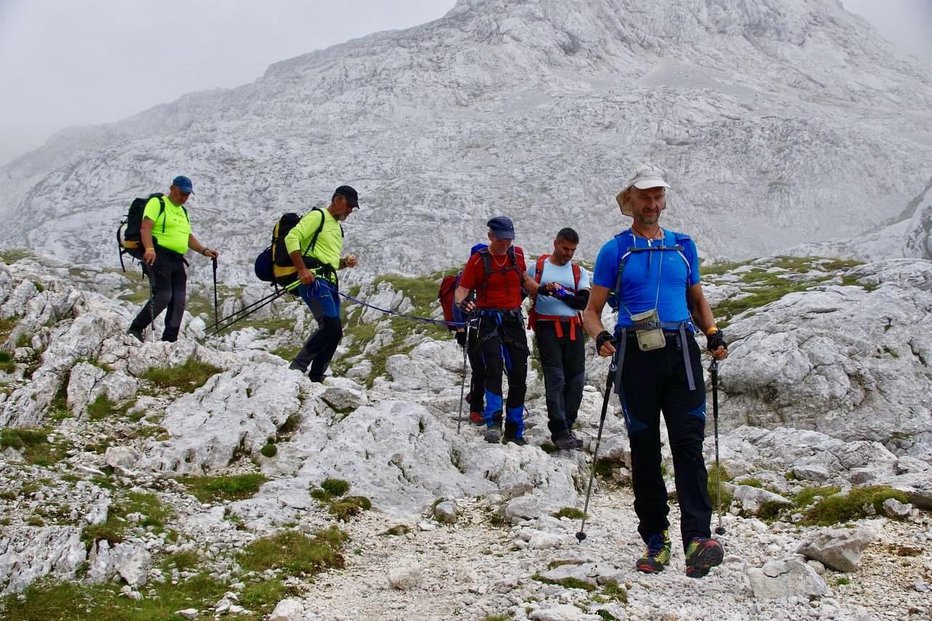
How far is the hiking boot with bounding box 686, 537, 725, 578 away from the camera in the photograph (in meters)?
6.42

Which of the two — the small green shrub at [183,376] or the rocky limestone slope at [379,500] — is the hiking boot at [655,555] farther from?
the small green shrub at [183,376]

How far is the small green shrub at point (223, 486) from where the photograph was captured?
360 inches

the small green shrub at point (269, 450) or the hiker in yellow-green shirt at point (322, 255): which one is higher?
the hiker in yellow-green shirt at point (322, 255)

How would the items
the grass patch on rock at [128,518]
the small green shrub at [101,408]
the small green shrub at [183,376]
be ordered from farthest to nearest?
the small green shrub at [183,376], the small green shrub at [101,408], the grass patch on rock at [128,518]

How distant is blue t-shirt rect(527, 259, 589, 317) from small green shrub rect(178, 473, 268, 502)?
18.4ft

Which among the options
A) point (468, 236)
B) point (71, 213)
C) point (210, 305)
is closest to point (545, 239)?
point (468, 236)

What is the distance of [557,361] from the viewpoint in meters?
12.4

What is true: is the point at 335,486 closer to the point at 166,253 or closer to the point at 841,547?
the point at 841,547

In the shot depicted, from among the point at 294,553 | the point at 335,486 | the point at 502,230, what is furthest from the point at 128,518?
the point at 502,230

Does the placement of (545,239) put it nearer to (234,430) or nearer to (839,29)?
(234,430)

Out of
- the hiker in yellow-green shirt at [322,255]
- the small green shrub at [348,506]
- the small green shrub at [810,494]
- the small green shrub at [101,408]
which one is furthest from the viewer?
the hiker in yellow-green shirt at [322,255]

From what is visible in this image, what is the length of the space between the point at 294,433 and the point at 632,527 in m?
5.89

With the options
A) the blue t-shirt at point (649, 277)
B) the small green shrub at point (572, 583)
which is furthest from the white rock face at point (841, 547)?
the blue t-shirt at point (649, 277)

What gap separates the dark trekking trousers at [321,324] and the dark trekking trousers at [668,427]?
24.8 feet
